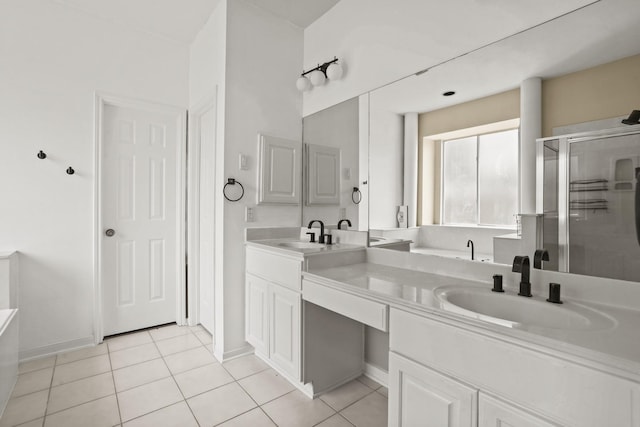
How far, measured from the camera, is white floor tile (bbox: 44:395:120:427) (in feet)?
5.48

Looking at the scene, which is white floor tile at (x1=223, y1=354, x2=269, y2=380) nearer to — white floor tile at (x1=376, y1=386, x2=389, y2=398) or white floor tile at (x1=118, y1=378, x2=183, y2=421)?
white floor tile at (x1=118, y1=378, x2=183, y2=421)

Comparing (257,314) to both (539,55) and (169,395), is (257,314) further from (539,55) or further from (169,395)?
(539,55)

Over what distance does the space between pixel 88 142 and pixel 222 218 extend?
134 centimetres

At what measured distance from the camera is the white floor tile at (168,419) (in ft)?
5.46

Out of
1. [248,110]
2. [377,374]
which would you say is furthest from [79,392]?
[248,110]

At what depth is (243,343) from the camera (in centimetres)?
246

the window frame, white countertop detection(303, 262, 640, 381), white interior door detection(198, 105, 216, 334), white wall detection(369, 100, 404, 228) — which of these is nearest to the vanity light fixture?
white wall detection(369, 100, 404, 228)

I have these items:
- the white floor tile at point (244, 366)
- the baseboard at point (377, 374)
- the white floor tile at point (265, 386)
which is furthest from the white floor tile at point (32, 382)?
the baseboard at point (377, 374)

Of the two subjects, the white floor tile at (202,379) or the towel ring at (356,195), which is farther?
the towel ring at (356,195)

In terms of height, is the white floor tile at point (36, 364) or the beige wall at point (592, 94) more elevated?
the beige wall at point (592, 94)

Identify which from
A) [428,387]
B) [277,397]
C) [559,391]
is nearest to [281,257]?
[277,397]

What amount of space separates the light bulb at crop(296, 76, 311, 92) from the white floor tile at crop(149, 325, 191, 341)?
245 cm

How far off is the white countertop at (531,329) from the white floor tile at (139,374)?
4.64ft

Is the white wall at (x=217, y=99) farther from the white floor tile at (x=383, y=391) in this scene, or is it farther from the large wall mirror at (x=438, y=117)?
the white floor tile at (x=383, y=391)
